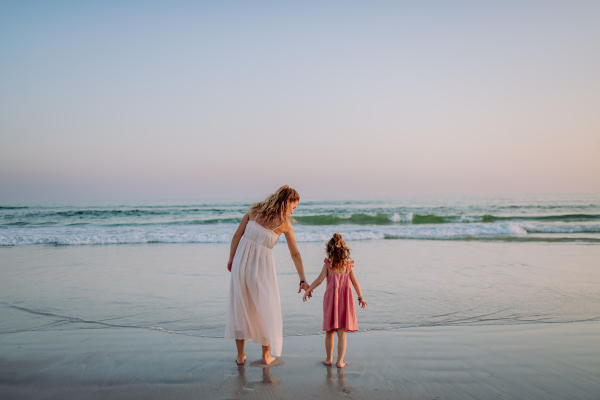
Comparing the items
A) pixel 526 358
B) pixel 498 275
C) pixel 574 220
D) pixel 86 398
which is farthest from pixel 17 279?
pixel 574 220

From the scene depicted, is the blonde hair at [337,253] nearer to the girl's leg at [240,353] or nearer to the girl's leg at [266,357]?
the girl's leg at [266,357]

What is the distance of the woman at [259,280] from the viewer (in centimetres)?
359

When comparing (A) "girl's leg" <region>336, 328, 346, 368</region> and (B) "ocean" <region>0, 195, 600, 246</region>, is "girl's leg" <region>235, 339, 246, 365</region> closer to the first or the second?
(A) "girl's leg" <region>336, 328, 346, 368</region>

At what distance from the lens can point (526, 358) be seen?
3.75 metres

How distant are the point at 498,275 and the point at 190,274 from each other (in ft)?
22.4

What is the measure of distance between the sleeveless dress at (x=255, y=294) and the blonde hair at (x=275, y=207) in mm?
99

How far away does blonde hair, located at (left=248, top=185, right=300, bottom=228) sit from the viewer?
3.57m

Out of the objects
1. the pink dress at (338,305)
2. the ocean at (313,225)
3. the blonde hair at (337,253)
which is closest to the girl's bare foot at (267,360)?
the pink dress at (338,305)

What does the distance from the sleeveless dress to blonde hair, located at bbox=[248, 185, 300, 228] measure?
10 cm

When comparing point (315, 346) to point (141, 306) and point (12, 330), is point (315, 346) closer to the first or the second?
point (141, 306)

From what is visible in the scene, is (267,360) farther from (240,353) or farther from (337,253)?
(337,253)

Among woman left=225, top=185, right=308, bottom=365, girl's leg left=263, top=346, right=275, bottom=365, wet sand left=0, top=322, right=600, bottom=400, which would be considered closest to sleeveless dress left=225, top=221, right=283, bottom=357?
woman left=225, top=185, right=308, bottom=365

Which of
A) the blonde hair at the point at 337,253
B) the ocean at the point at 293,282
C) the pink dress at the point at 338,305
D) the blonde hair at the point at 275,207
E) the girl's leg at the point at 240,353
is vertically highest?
the blonde hair at the point at 275,207

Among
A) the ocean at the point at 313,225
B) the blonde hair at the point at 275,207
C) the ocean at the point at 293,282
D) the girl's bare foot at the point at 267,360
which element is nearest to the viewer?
the blonde hair at the point at 275,207
